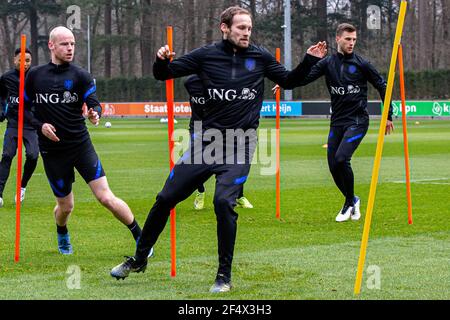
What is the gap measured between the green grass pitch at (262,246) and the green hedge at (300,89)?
44.2m

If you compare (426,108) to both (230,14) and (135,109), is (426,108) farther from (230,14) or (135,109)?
(230,14)

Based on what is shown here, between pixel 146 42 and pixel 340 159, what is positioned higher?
pixel 146 42

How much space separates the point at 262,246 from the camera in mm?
10578

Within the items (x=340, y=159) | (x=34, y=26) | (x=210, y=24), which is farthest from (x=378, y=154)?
(x=34, y=26)

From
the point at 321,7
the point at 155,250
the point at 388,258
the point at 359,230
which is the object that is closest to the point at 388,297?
the point at 388,258

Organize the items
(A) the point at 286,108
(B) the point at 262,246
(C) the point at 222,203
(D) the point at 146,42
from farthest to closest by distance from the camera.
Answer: (D) the point at 146,42 → (A) the point at 286,108 → (B) the point at 262,246 → (C) the point at 222,203

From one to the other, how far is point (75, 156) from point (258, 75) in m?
2.26

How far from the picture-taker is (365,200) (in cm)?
1552

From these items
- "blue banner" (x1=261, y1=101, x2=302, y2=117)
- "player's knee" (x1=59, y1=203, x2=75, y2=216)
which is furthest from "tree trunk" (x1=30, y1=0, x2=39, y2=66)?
"player's knee" (x1=59, y1=203, x2=75, y2=216)

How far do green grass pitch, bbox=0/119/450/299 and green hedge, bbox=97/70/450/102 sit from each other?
4418 centimetres

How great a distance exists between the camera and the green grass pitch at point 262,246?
26.3 feet

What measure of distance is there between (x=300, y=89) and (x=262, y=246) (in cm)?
5820

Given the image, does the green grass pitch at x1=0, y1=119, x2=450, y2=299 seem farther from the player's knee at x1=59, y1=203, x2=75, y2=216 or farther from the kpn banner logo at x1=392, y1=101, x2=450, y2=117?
the kpn banner logo at x1=392, y1=101, x2=450, y2=117

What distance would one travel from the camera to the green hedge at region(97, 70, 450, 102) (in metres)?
63.3
